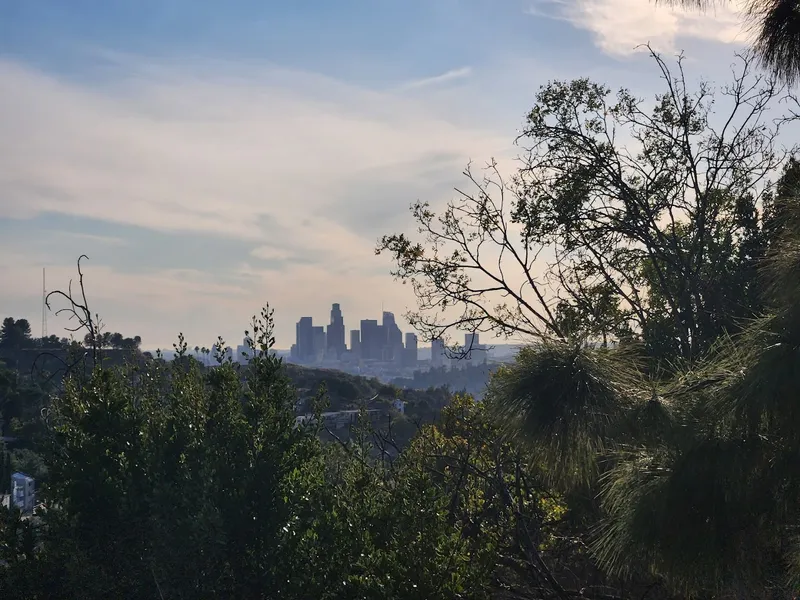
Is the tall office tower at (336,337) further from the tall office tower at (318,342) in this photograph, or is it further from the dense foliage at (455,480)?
the dense foliage at (455,480)

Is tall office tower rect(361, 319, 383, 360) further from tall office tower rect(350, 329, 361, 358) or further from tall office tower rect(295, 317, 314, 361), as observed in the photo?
tall office tower rect(295, 317, 314, 361)

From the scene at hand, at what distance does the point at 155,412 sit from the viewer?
4758 millimetres

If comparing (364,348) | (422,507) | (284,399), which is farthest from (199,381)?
(364,348)

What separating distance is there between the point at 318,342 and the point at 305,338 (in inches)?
171

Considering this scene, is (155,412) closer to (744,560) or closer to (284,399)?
(284,399)

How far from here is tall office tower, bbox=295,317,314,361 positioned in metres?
134

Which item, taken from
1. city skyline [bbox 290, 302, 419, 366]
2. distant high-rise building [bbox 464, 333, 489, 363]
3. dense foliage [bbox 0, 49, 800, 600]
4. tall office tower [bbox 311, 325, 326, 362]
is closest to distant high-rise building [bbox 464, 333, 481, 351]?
distant high-rise building [bbox 464, 333, 489, 363]

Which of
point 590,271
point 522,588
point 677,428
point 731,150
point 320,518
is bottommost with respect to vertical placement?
point 522,588

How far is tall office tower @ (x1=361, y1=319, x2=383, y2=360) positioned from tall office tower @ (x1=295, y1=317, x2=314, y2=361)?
15772 mm

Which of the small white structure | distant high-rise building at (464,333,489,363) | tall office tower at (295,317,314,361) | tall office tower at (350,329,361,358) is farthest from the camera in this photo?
tall office tower at (295,317,314,361)

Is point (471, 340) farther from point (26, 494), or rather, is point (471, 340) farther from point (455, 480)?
point (26, 494)

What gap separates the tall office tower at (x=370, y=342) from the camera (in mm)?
109363

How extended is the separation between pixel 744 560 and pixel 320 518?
6.59 ft

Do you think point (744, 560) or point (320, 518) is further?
point (320, 518)
